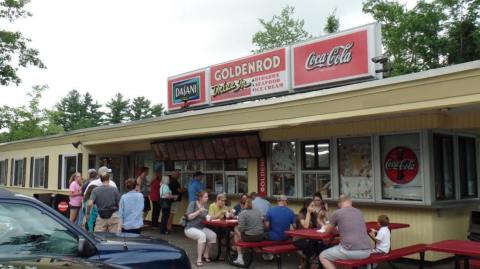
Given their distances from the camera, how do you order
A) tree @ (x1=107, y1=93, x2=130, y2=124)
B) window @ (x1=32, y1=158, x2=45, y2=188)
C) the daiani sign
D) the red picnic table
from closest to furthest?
the red picnic table → the daiani sign → window @ (x1=32, y1=158, x2=45, y2=188) → tree @ (x1=107, y1=93, x2=130, y2=124)

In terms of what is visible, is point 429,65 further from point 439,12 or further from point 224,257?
point 224,257

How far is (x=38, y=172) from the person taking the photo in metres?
20.2

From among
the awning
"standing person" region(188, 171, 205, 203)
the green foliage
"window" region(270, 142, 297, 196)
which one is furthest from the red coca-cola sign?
the green foliage

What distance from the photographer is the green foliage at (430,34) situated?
3014 cm

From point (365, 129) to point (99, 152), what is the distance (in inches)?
407

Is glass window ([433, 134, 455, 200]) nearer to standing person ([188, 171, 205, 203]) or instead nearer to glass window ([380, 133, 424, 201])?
glass window ([380, 133, 424, 201])

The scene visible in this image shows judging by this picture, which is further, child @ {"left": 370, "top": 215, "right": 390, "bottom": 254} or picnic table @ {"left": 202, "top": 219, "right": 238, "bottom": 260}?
picnic table @ {"left": 202, "top": 219, "right": 238, "bottom": 260}

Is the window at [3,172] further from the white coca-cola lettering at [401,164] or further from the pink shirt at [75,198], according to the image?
the white coca-cola lettering at [401,164]

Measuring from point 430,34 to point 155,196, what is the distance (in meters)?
24.3

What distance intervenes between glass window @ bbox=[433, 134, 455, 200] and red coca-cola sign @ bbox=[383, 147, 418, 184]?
1.26 feet

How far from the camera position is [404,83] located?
752 cm

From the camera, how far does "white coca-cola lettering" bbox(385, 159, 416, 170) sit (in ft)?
30.0

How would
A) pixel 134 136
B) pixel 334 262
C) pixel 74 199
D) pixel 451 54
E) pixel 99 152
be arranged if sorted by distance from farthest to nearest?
pixel 451 54 → pixel 99 152 → pixel 134 136 → pixel 74 199 → pixel 334 262

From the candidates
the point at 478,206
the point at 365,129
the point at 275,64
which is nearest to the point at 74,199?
the point at 275,64
